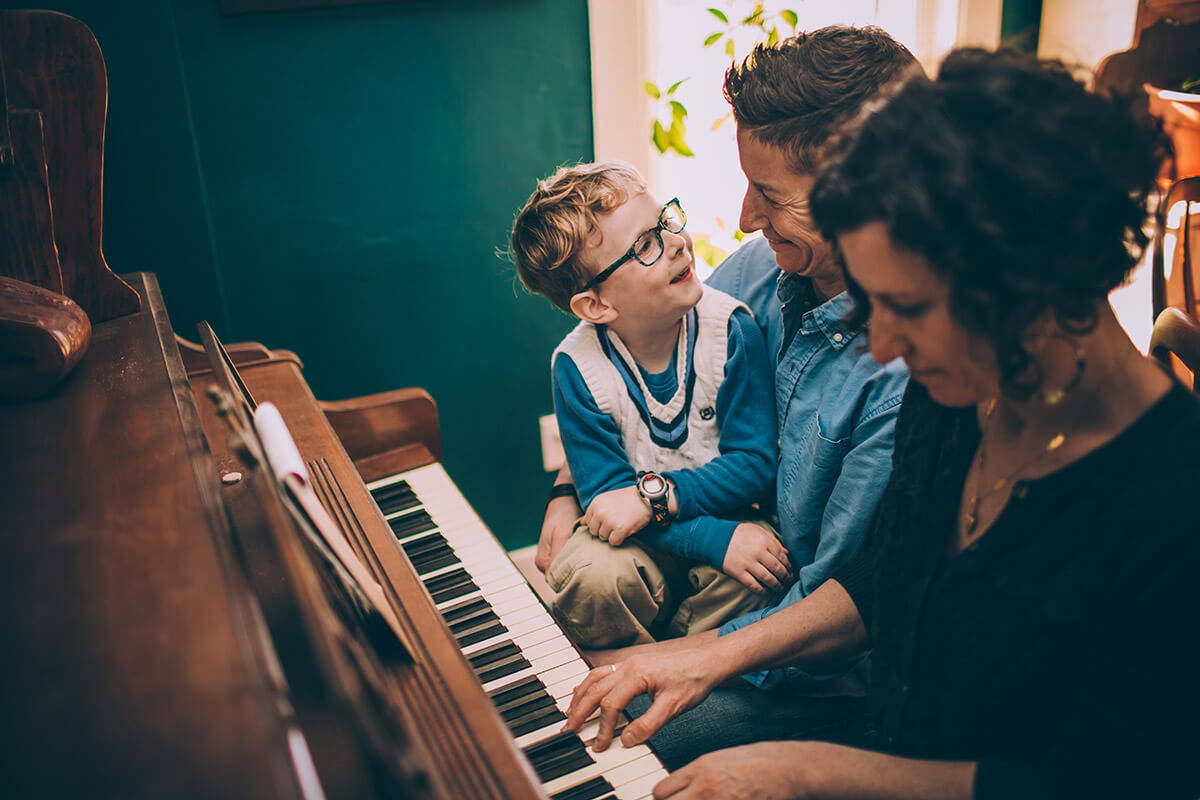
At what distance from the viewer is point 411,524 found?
1386 millimetres

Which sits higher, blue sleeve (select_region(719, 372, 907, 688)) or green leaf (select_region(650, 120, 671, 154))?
green leaf (select_region(650, 120, 671, 154))

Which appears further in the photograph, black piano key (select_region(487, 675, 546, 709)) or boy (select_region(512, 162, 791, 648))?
boy (select_region(512, 162, 791, 648))

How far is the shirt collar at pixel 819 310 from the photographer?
3.92ft

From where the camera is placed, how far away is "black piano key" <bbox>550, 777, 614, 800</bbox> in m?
0.87

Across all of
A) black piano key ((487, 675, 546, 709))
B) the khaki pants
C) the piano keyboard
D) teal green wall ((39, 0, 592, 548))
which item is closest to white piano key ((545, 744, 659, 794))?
the piano keyboard

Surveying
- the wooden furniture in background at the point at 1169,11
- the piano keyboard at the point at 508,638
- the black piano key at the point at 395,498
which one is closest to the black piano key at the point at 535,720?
the piano keyboard at the point at 508,638

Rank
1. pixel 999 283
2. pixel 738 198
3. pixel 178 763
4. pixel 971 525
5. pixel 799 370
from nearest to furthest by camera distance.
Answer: pixel 178 763
pixel 999 283
pixel 971 525
pixel 799 370
pixel 738 198

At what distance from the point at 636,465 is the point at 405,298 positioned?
36.1 inches

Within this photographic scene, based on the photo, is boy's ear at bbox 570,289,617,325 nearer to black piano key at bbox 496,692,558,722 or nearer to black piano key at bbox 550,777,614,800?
black piano key at bbox 496,692,558,722

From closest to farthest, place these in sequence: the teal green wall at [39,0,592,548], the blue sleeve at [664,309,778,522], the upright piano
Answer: the upright piano
the blue sleeve at [664,309,778,522]
the teal green wall at [39,0,592,548]

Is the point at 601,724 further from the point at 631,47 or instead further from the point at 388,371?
the point at 631,47

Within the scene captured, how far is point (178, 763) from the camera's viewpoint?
16.9 inches

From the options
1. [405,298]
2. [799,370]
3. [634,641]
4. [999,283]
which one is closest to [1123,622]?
[999,283]

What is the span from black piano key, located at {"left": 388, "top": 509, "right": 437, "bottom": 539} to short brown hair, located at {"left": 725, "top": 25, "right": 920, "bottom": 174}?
881mm
